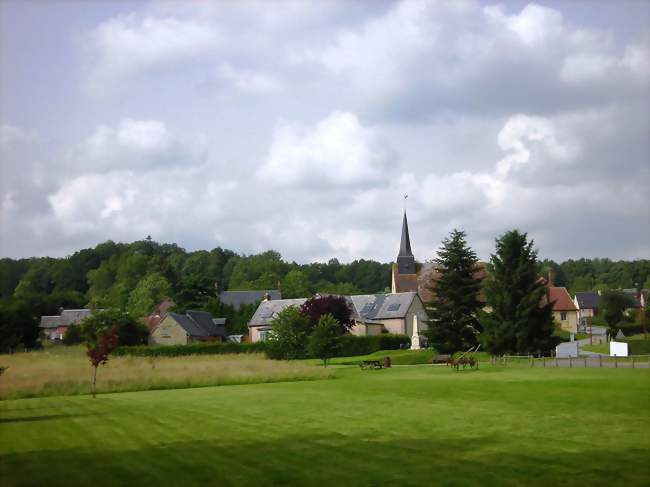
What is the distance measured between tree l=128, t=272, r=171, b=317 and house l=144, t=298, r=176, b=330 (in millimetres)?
2826

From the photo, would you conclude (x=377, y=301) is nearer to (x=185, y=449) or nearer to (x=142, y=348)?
(x=142, y=348)

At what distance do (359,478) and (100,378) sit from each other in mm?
29538

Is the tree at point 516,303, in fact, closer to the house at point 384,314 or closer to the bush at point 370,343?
the bush at point 370,343

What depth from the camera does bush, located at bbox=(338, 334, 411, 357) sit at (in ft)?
250

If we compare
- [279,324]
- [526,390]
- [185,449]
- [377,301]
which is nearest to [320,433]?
[185,449]

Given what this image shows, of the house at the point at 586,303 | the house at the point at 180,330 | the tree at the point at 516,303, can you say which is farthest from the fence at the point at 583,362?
the house at the point at 586,303

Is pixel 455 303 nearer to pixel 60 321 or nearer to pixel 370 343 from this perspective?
pixel 370 343

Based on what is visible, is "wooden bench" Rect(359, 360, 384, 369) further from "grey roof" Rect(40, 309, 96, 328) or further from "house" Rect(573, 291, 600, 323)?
"house" Rect(573, 291, 600, 323)

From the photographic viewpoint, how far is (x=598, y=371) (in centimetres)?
3772

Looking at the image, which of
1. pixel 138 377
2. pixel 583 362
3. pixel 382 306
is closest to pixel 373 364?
pixel 583 362

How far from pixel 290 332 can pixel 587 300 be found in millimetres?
94766

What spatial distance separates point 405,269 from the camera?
10831 centimetres

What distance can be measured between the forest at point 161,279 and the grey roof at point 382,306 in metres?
19.9

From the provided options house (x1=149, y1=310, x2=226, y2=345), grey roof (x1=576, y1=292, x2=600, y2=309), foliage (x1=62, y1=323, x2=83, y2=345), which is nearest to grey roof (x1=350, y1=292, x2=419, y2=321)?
house (x1=149, y1=310, x2=226, y2=345)
